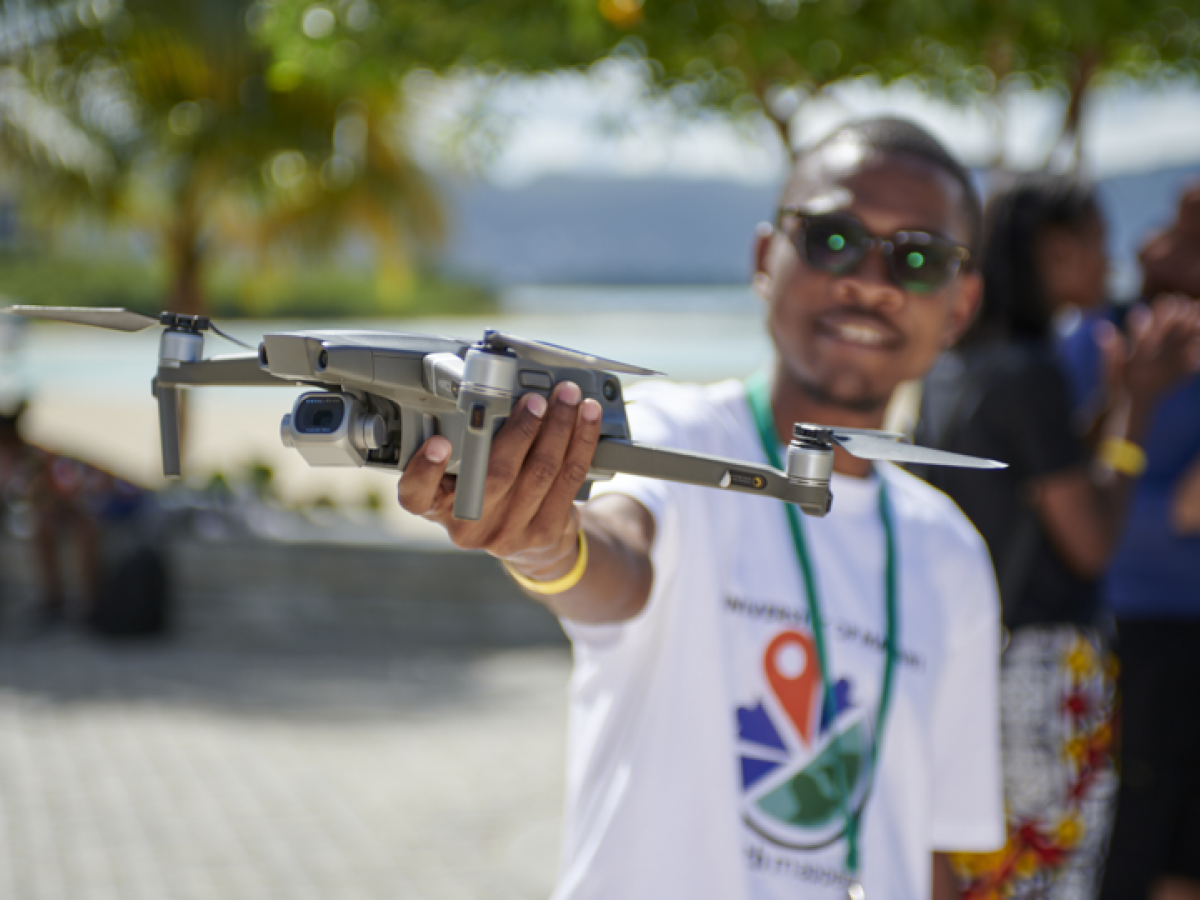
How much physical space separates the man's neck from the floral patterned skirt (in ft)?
3.17

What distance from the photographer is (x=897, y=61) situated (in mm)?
5258

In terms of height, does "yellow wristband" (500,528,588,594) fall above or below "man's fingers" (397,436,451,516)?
below

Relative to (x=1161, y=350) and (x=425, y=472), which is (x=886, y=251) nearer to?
(x=425, y=472)

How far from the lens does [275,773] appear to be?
5.56 meters

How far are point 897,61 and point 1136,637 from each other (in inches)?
126

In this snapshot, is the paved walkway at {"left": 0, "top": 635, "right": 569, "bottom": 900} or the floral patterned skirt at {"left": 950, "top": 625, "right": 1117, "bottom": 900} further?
the paved walkway at {"left": 0, "top": 635, "right": 569, "bottom": 900}

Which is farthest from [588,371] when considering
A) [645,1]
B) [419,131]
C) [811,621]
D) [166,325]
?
[419,131]

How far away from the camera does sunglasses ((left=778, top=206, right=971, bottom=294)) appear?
173cm

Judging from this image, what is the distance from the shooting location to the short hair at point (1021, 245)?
9.23 ft

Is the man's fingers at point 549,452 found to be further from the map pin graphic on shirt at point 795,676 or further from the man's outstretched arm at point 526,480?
the map pin graphic on shirt at point 795,676

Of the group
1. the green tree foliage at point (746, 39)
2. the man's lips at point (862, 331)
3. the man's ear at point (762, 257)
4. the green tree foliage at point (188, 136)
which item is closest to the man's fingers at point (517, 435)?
the man's lips at point (862, 331)

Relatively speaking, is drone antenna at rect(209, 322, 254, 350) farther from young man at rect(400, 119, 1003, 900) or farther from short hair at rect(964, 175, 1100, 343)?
short hair at rect(964, 175, 1100, 343)

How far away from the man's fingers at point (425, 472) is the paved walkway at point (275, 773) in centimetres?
389

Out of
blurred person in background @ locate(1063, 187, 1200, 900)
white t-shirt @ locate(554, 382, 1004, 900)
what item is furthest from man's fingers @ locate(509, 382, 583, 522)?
blurred person in background @ locate(1063, 187, 1200, 900)
